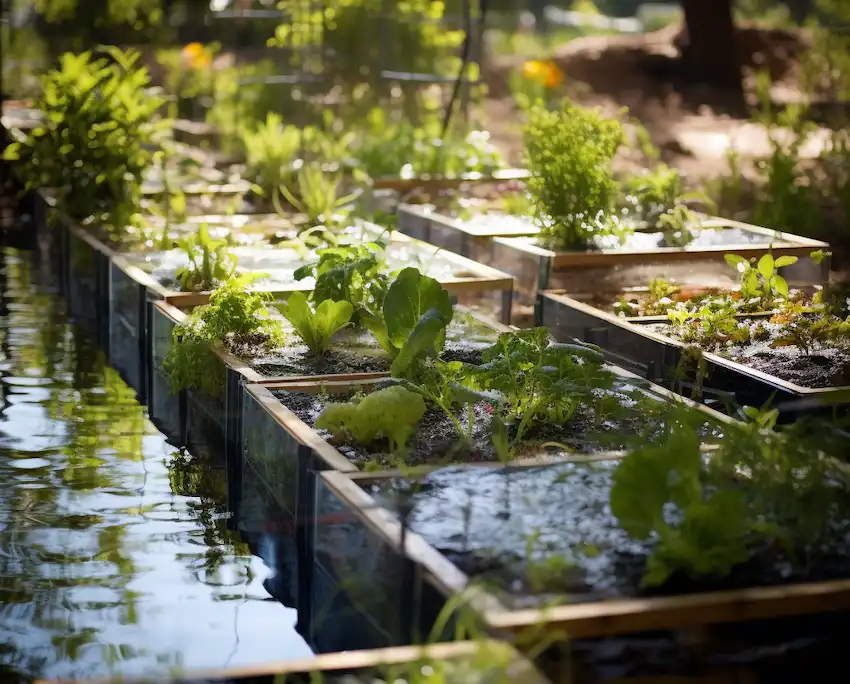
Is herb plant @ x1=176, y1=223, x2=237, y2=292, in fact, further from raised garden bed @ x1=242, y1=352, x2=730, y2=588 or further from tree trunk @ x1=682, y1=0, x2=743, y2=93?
tree trunk @ x1=682, y1=0, x2=743, y2=93

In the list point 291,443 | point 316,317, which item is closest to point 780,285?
point 316,317

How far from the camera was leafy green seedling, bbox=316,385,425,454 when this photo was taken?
3.38 metres

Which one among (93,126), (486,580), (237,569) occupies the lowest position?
(237,569)

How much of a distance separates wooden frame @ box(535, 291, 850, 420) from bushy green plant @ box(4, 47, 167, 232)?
2563 millimetres

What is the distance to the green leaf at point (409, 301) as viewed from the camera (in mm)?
3959

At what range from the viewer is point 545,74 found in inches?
489

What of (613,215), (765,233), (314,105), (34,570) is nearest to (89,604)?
(34,570)

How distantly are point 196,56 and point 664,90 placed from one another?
4792 mm

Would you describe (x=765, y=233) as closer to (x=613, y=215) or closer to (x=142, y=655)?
(x=613, y=215)

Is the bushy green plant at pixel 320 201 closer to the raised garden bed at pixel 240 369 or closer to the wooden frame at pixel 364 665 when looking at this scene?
the raised garden bed at pixel 240 369

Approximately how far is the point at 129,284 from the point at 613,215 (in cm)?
225

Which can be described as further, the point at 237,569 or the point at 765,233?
the point at 765,233

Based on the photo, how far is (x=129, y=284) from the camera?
5477mm

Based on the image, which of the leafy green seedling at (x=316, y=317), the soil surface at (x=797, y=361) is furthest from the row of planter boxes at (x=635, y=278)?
the leafy green seedling at (x=316, y=317)
